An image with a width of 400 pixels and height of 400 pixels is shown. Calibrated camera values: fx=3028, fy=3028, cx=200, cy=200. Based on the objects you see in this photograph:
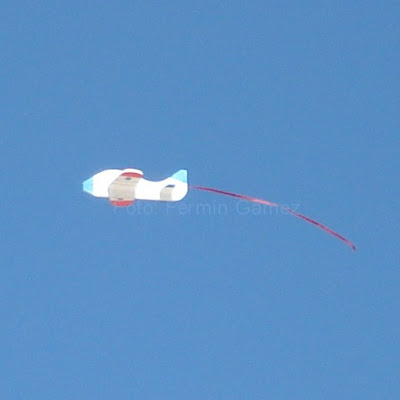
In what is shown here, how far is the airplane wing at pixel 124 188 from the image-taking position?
23.6 ft

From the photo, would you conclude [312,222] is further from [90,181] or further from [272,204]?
[90,181]

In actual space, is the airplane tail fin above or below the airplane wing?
above

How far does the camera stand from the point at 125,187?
285 inches

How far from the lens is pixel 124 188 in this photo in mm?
Result: 7238

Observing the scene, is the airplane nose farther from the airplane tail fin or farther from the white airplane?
the airplane tail fin

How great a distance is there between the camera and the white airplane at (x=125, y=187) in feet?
23.7

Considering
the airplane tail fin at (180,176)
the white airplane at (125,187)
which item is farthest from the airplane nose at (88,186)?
the airplane tail fin at (180,176)

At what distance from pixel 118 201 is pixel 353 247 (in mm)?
671

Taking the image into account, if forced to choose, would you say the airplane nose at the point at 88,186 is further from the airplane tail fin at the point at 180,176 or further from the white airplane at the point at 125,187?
the airplane tail fin at the point at 180,176

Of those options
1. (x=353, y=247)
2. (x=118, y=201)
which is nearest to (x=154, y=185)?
(x=118, y=201)

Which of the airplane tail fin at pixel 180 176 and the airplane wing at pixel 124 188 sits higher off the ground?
the airplane tail fin at pixel 180 176

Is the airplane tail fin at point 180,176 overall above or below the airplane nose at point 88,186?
above

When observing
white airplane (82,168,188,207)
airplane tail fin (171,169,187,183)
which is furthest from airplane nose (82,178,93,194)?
airplane tail fin (171,169,187,183)

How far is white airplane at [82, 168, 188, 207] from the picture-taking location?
7215mm
